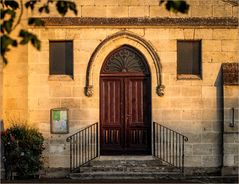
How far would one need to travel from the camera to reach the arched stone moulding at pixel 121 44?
51.5 ft

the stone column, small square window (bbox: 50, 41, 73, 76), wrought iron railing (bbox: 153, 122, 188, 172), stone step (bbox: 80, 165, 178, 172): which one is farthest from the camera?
small square window (bbox: 50, 41, 73, 76)

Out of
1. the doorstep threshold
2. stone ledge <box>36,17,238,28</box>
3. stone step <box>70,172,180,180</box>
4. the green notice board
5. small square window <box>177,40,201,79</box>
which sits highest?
stone ledge <box>36,17,238,28</box>

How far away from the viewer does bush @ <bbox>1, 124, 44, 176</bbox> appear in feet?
48.2

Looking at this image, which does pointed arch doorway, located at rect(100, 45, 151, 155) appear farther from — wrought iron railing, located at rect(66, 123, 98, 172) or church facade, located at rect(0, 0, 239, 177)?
wrought iron railing, located at rect(66, 123, 98, 172)

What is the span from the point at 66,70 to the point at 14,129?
2283 millimetres

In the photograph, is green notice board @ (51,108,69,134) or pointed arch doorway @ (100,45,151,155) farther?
pointed arch doorway @ (100,45,151,155)

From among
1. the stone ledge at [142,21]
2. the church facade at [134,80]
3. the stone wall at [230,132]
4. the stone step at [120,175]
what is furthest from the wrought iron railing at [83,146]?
the stone wall at [230,132]

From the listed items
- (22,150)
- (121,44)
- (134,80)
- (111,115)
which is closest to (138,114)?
(111,115)

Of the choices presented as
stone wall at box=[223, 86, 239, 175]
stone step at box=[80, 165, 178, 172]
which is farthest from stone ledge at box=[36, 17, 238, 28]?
stone step at box=[80, 165, 178, 172]

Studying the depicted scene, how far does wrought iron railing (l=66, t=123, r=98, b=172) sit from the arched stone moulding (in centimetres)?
107

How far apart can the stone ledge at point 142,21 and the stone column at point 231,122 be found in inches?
54.1

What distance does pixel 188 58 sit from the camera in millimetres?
15969

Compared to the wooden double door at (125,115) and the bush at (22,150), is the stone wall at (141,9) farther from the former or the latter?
the bush at (22,150)

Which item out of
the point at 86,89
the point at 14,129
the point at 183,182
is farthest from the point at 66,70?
the point at 183,182
